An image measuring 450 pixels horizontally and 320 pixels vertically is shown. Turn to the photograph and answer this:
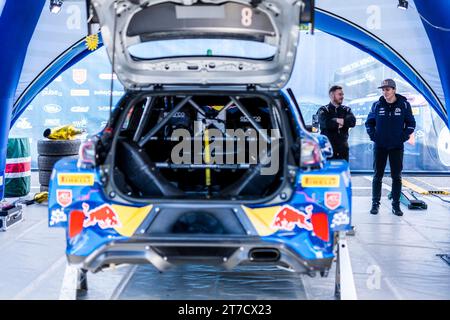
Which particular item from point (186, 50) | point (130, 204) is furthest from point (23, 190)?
point (130, 204)

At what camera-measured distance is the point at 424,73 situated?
827 cm

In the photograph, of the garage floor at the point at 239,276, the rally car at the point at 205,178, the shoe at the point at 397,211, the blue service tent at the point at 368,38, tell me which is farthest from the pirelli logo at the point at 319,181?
the blue service tent at the point at 368,38

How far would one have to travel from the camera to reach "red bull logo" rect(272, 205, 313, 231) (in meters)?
3.25

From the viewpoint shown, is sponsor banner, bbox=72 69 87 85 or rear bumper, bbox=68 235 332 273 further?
sponsor banner, bbox=72 69 87 85

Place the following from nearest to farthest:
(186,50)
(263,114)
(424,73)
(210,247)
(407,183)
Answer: (210,247), (263,114), (424,73), (407,183), (186,50)

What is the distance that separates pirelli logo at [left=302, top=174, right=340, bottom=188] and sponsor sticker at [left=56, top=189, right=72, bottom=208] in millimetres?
1466

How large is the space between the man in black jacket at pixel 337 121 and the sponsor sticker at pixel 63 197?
13.6ft

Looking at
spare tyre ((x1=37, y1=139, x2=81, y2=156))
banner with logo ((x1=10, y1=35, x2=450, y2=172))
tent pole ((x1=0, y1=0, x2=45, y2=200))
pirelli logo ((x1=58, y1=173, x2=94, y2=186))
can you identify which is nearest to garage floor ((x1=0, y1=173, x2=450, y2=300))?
pirelli logo ((x1=58, y1=173, x2=94, y2=186))

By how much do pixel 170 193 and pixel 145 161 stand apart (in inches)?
13.0

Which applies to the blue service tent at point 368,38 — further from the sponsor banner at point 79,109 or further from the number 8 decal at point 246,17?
the number 8 decal at point 246,17

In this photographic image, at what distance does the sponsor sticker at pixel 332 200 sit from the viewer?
132 inches

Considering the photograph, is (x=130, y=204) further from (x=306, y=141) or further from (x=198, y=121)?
(x=198, y=121)

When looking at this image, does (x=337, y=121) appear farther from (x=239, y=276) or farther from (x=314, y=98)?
(x=314, y=98)

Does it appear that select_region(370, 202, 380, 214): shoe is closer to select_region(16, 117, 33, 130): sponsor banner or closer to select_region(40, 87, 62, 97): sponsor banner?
select_region(40, 87, 62, 97): sponsor banner
